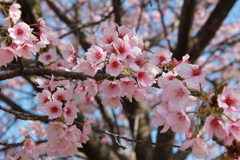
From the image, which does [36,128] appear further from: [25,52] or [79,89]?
[25,52]

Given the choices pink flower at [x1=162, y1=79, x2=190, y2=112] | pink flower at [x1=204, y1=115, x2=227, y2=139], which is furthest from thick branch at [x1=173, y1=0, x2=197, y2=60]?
pink flower at [x1=204, y1=115, x2=227, y2=139]

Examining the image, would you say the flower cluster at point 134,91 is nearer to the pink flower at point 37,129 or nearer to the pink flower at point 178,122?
the pink flower at point 178,122

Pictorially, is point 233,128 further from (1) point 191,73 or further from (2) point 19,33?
(2) point 19,33

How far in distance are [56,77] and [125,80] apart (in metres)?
0.60

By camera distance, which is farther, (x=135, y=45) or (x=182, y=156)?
(x=182, y=156)

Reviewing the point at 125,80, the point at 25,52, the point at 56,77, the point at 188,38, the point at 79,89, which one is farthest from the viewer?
the point at 188,38

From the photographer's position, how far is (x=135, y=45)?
1378 millimetres

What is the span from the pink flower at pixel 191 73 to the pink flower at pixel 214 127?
7.1 inches

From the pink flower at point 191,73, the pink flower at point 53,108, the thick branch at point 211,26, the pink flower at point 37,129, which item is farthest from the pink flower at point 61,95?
the thick branch at point 211,26

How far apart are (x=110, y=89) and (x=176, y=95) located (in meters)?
0.42

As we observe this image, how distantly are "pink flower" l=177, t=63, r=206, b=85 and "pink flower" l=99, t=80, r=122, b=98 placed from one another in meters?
0.34

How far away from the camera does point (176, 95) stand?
Result: 1087 millimetres

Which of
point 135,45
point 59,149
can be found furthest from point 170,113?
point 59,149

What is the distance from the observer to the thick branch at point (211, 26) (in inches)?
117
